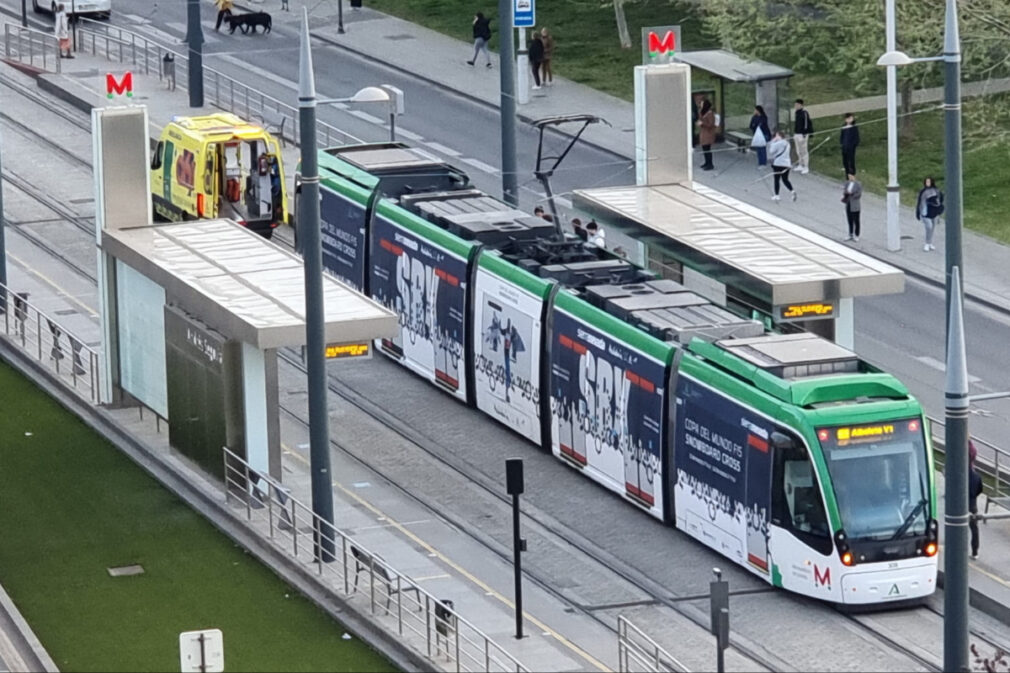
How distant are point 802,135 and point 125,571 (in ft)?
82.8

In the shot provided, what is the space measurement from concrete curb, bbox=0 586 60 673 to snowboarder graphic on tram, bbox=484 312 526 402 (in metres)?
9.57

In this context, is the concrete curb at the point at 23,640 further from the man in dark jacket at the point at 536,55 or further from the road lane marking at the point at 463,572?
Result: the man in dark jacket at the point at 536,55

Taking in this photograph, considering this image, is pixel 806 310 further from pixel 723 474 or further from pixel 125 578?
pixel 125 578

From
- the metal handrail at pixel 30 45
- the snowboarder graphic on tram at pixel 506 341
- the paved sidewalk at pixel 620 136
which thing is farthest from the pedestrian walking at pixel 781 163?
the metal handrail at pixel 30 45

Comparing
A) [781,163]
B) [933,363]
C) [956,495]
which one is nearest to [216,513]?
[956,495]

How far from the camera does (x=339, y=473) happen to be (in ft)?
117

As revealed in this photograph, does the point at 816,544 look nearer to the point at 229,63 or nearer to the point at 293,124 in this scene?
the point at 293,124

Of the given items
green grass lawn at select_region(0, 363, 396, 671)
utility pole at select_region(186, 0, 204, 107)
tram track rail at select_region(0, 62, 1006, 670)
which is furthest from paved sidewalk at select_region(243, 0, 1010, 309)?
green grass lawn at select_region(0, 363, 396, 671)

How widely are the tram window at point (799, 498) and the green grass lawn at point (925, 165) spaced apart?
20.0 metres

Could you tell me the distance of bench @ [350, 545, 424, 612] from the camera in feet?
93.5

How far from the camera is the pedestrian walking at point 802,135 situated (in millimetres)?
52000

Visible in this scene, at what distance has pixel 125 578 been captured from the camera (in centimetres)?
3039

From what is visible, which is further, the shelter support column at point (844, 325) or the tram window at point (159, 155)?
the tram window at point (159, 155)

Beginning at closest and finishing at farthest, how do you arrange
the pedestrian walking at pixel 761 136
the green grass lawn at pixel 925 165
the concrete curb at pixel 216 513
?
1. the concrete curb at pixel 216 513
2. the green grass lawn at pixel 925 165
3. the pedestrian walking at pixel 761 136
